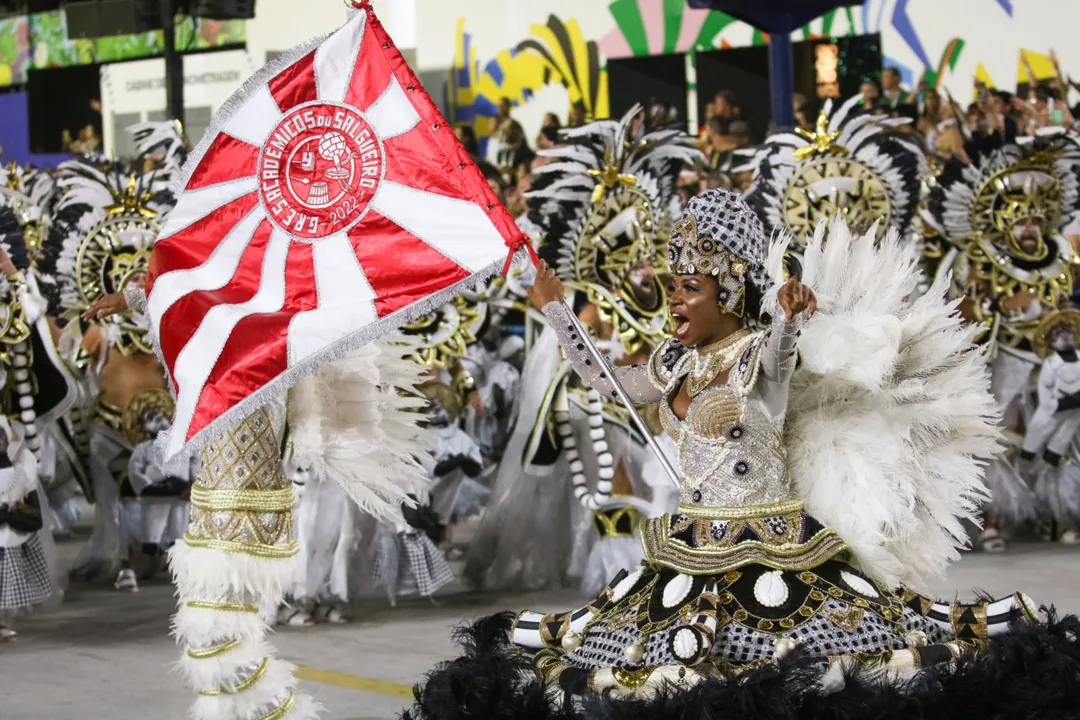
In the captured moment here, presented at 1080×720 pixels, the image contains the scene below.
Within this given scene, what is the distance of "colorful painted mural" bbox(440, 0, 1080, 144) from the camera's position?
13.9 meters

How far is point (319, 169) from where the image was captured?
16.5 feet

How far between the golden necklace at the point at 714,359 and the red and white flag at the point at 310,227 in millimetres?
695

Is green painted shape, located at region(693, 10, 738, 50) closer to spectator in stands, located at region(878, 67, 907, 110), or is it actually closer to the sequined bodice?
spectator in stands, located at region(878, 67, 907, 110)

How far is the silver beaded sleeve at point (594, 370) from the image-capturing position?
15.9 ft

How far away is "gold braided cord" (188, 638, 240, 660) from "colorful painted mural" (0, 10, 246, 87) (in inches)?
464

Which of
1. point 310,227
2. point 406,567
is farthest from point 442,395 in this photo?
point 310,227

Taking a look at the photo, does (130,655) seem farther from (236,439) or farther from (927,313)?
(927,313)

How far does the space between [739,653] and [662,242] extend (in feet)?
13.6

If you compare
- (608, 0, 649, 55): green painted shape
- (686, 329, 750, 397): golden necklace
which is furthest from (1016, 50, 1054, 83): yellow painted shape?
(686, 329, 750, 397): golden necklace

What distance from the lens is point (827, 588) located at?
14.4ft

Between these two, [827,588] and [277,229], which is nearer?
[827,588]

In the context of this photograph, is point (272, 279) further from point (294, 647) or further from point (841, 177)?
point (841, 177)

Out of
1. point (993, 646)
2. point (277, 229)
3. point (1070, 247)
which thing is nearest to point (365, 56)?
point (277, 229)

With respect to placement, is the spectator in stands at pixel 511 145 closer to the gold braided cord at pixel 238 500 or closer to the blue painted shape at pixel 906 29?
the blue painted shape at pixel 906 29
